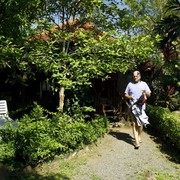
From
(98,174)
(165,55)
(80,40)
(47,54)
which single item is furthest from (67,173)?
(165,55)

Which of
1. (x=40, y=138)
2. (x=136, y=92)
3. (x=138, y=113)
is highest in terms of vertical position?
(x=136, y=92)

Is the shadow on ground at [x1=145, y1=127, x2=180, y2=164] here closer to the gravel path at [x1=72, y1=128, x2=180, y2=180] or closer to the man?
the gravel path at [x1=72, y1=128, x2=180, y2=180]

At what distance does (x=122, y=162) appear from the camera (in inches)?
247

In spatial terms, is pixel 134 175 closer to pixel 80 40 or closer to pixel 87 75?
pixel 87 75

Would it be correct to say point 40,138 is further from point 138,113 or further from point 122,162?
point 138,113

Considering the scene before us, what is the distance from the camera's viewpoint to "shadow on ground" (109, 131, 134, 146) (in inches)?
314

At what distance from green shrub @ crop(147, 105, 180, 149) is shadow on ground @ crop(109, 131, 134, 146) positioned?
972 millimetres

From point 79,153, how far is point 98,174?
3.41 ft

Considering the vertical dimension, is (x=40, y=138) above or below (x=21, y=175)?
above

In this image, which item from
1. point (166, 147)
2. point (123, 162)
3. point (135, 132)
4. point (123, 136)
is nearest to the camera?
point (123, 162)

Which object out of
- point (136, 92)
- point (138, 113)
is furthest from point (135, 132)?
point (136, 92)

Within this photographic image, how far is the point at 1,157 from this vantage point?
5293 millimetres

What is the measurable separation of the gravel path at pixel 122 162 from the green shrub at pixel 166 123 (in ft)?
1.50

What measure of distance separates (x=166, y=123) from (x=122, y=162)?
253 cm
